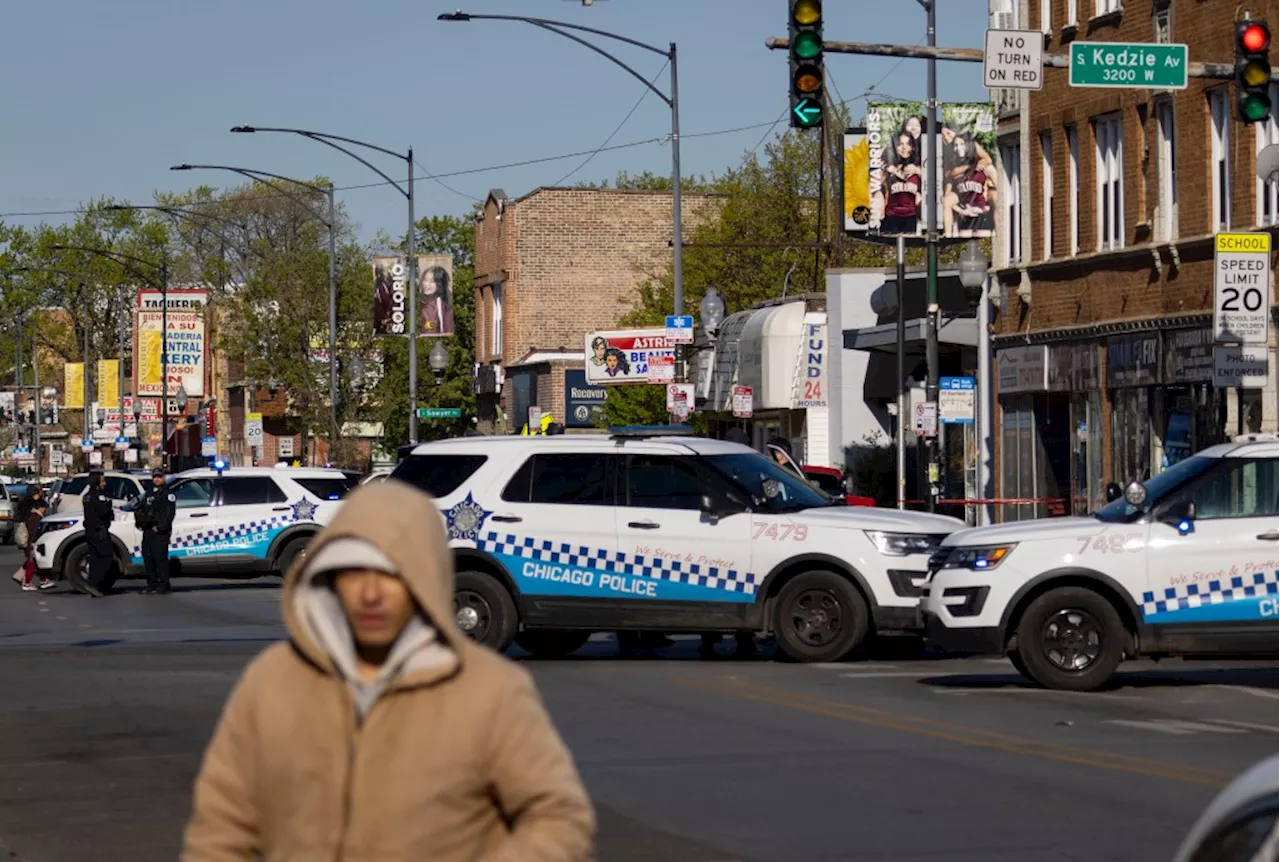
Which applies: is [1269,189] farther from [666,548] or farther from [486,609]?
[486,609]

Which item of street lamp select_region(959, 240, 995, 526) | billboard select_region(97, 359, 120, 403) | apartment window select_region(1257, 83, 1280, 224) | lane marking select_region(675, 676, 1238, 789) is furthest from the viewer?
billboard select_region(97, 359, 120, 403)

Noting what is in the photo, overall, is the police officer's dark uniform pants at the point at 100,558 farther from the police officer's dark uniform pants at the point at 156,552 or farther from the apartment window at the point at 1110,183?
the apartment window at the point at 1110,183

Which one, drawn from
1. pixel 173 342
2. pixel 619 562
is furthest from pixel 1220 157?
pixel 173 342

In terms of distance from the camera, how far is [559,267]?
2869 inches

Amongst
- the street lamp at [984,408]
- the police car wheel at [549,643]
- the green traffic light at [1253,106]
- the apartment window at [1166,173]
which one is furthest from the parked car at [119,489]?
the green traffic light at [1253,106]

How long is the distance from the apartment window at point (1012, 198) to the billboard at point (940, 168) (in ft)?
6.29

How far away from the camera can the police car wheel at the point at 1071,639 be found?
16.8m

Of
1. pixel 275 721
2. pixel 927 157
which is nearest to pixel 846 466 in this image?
pixel 927 157

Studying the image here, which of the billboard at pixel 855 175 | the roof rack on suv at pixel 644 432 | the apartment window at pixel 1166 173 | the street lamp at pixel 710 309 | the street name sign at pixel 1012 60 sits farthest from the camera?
the street lamp at pixel 710 309

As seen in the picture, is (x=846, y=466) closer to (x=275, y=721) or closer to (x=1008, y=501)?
(x=1008, y=501)

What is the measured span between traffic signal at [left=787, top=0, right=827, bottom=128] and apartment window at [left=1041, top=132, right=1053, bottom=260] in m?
18.0

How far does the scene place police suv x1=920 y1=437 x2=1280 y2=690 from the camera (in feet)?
54.4

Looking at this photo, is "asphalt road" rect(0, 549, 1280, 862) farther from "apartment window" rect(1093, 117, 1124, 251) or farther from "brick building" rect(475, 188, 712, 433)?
"brick building" rect(475, 188, 712, 433)

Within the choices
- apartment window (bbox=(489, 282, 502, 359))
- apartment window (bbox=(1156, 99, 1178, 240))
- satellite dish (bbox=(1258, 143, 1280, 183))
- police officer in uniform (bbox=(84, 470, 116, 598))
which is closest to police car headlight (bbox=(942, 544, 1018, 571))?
satellite dish (bbox=(1258, 143, 1280, 183))
